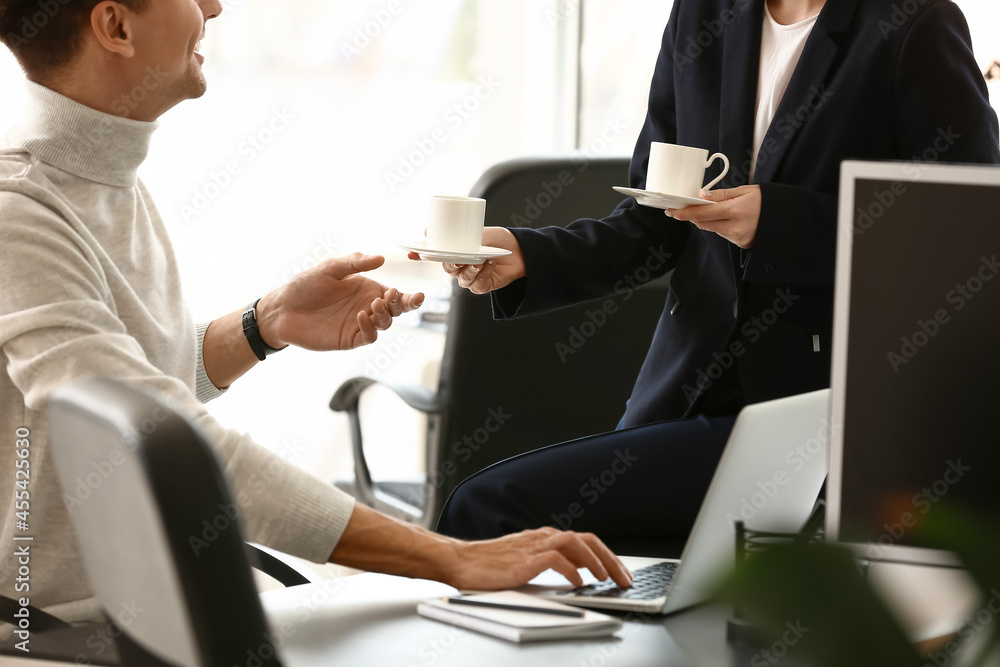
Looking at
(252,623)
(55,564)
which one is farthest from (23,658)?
(252,623)

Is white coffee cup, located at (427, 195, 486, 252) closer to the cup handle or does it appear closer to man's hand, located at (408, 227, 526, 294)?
man's hand, located at (408, 227, 526, 294)

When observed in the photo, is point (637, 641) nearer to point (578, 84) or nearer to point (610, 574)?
point (610, 574)

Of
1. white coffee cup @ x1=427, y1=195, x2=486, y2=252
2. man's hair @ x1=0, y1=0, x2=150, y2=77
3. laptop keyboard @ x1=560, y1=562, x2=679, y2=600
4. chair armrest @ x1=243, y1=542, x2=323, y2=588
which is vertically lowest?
chair armrest @ x1=243, y1=542, x2=323, y2=588

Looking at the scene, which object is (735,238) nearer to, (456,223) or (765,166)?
(765,166)

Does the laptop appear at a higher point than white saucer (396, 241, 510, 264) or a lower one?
lower

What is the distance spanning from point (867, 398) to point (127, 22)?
952 mm

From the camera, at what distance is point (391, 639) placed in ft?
2.87

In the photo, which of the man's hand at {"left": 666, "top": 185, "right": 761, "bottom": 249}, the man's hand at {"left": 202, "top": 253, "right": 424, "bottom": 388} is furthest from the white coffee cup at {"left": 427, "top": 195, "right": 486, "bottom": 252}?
the man's hand at {"left": 666, "top": 185, "right": 761, "bottom": 249}

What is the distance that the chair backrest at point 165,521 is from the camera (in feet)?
1.85

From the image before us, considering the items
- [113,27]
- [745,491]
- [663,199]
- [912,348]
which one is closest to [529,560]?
[745,491]

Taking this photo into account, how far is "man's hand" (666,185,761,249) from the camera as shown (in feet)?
4.29

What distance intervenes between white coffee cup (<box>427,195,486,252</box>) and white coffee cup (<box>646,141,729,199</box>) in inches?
9.4

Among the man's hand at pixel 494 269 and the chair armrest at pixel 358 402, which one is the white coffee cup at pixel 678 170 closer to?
the man's hand at pixel 494 269

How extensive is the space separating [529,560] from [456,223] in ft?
1.76
